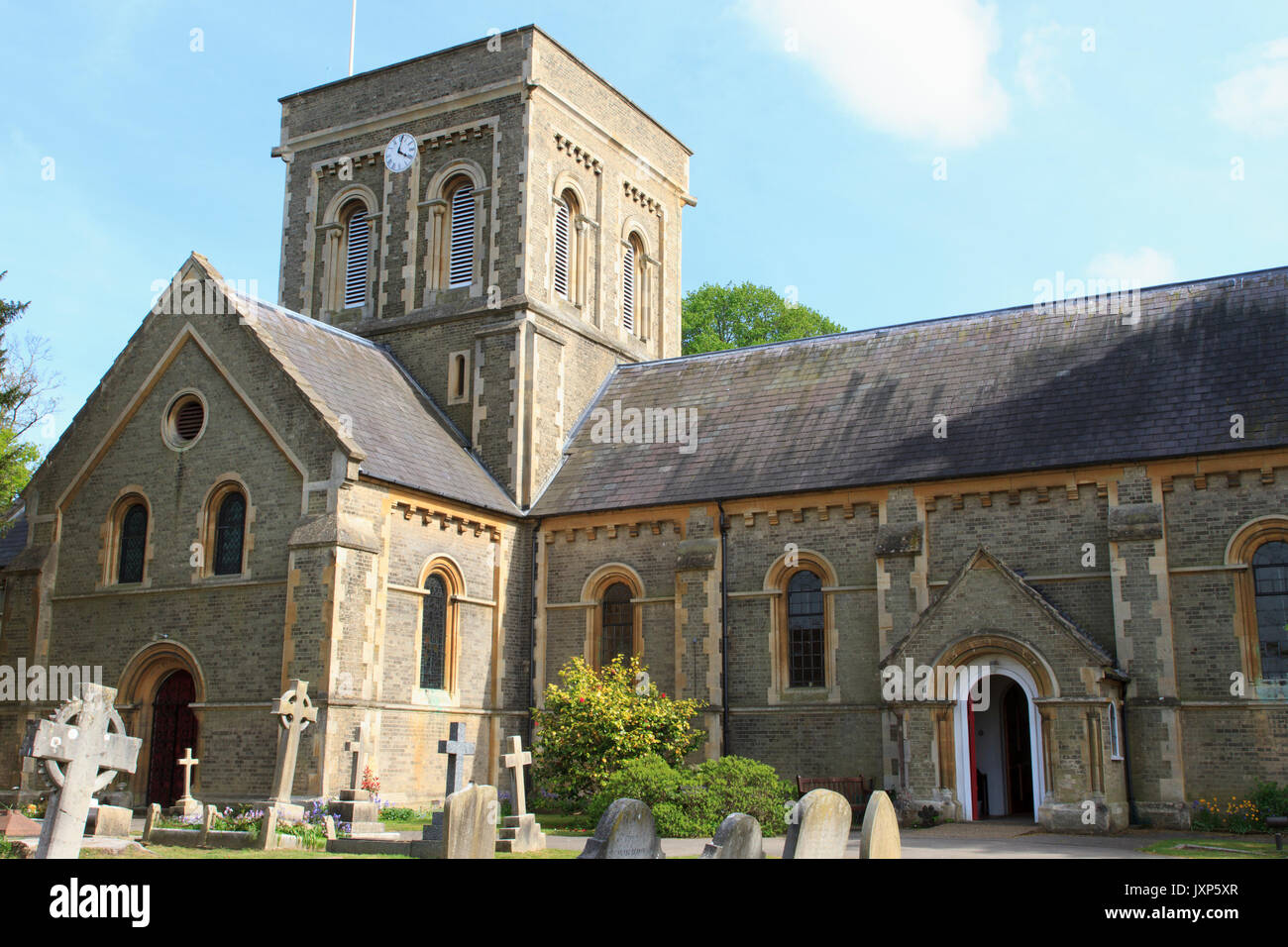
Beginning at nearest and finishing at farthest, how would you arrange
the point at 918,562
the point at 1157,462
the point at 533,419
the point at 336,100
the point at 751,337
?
the point at 1157,462
the point at 918,562
the point at 533,419
the point at 336,100
the point at 751,337

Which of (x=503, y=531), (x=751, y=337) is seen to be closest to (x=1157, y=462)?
(x=503, y=531)

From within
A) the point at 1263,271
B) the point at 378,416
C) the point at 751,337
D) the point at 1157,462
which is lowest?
the point at 1157,462

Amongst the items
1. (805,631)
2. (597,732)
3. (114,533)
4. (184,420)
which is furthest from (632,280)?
(597,732)

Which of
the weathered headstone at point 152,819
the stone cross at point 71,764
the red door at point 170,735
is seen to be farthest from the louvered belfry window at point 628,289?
the stone cross at point 71,764

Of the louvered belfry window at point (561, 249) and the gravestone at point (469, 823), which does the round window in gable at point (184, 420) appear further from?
the gravestone at point (469, 823)

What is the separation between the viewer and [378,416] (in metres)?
28.1

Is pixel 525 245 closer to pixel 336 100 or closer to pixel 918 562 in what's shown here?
pixel 336 100

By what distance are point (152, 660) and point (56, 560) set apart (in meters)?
3.82

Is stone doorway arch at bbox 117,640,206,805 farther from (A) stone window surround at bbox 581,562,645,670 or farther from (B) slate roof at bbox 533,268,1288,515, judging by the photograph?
(B) slate roof at bbox 533,268,1288,515

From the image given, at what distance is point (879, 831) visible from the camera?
35.9 ft

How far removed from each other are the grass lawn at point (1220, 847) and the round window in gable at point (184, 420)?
67.1ft

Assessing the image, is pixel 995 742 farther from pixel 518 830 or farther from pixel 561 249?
pixel 561 249

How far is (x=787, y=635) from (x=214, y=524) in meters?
12.5
